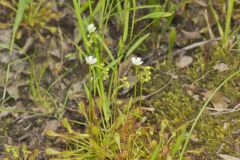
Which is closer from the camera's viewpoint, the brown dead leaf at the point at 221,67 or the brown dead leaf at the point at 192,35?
the brown dead leaf at the point at 221,67

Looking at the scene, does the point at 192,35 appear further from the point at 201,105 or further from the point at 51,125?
the point at 51,125

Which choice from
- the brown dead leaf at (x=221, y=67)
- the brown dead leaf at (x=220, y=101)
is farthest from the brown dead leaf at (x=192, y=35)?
the brown dead leaf at (x=220, y=101)

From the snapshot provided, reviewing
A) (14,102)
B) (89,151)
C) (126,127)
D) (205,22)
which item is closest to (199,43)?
(205,22)

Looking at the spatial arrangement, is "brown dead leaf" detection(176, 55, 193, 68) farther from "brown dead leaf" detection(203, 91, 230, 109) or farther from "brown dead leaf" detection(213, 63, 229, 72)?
"brown dead leaf" detection(203, 91, 230, 109)

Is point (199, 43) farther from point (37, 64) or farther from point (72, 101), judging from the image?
point (37, 64)

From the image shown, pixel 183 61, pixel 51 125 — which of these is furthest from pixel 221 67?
pixel 51 125

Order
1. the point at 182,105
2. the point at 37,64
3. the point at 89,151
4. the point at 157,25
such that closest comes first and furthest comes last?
1. the point at 89,151
2. the point at 182,105
3. the point at 157,25
4. the point at 37,64

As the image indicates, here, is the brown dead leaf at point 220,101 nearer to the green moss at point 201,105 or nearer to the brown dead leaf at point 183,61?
the green moss at point 201,105

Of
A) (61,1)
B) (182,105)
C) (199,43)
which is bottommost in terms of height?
(182,105)

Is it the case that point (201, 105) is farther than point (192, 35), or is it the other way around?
point (192, 35)
